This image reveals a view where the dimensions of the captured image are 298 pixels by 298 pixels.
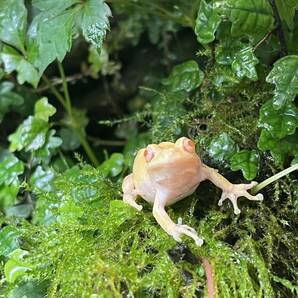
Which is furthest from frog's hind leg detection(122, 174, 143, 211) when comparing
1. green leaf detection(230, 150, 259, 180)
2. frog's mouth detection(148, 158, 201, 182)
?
green leaf detection(230, 150, 259, 180)

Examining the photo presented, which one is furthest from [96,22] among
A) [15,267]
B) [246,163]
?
[15,267]

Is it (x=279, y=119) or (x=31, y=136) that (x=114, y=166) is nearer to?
(x=31, y=136)

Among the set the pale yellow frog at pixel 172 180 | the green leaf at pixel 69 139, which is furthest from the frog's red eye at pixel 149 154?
the green leaf at pixel 69 139

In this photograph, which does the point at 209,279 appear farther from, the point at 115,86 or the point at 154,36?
the point at 115,86

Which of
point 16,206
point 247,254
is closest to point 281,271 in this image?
point 247,254

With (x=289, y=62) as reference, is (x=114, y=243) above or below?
below

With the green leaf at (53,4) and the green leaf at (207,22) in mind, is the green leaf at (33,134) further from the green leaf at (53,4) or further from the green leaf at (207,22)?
the green leaf at (207,22)
